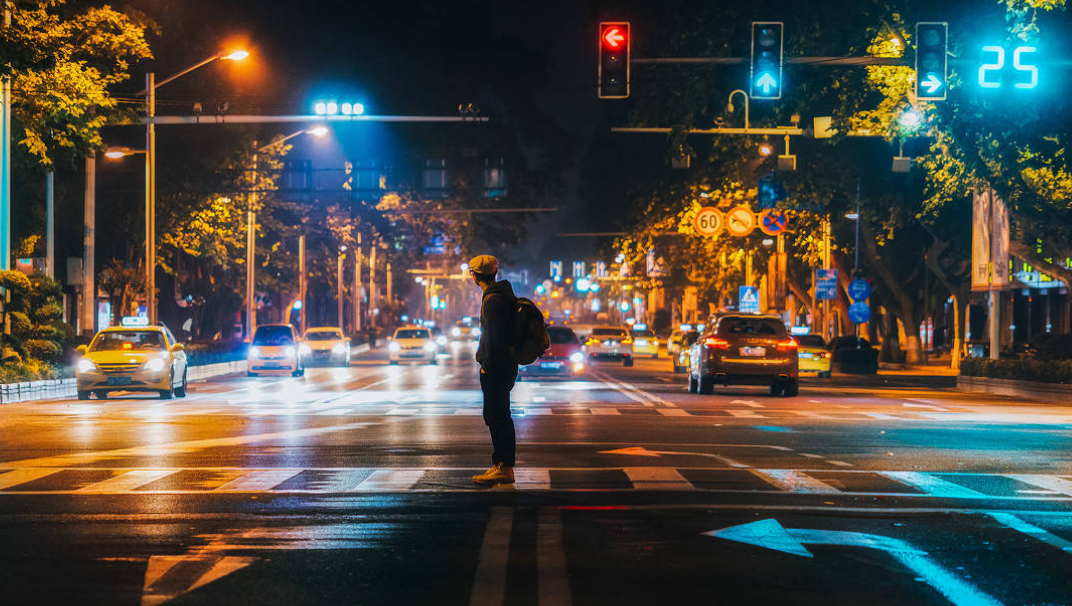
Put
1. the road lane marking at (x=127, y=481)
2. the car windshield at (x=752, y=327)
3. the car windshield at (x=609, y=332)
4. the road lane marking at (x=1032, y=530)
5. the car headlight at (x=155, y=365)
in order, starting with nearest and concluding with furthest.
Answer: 1. the road lane marking at (x=1032, y=530)
2. the road lane marking at (x=127, y=481)
3. the car headlight at (x=155, y=365)
4. the car windshield at (x=752, y=327)
5. the car windshield at (x=609, y=332)

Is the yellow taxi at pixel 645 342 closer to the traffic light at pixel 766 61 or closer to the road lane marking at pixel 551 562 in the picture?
the traffic light at pixel 766 61

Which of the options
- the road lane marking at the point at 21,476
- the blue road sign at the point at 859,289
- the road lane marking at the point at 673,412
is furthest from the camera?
the blue road sign at the point at 859,289

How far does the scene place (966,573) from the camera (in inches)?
323

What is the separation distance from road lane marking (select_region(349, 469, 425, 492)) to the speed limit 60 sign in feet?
126

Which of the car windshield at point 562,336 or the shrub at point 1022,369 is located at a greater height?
the car windshield at point 562,336

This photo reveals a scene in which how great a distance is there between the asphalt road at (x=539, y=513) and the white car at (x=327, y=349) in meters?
33.4

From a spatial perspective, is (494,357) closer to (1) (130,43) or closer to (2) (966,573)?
(2) (966,573)

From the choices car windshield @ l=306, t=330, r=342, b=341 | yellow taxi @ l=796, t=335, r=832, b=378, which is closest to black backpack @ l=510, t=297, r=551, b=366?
yellow taxi @ l=796, t=335, r=832, b=378

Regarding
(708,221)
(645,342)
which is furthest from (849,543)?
(645,342)

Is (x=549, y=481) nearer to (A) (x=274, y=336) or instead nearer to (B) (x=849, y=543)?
(B) (x=849, y=543)

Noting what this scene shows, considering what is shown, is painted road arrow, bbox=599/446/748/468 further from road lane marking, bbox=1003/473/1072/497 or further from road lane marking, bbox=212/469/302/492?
road lane marking, bbox=212/469/302/492

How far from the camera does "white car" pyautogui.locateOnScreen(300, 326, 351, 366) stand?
55500 mm

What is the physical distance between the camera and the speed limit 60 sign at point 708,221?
169ft

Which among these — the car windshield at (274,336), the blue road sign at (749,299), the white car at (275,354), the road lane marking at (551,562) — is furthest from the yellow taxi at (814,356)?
the road lane marking at (551,562)
